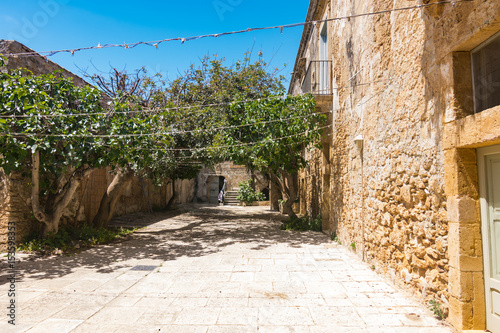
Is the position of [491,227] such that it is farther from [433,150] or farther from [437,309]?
[437,309]

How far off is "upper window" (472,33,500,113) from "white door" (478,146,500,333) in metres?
0.47

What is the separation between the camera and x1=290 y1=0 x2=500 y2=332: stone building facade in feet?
9.43

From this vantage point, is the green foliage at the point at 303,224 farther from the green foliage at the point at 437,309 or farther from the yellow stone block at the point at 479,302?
the yellow stone block at the point at 479,302

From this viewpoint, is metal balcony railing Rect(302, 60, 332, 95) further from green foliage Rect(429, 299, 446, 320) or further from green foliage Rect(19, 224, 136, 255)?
green foliage Rect(19, 224, 136, 255)

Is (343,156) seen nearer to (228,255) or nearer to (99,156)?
(228,255)

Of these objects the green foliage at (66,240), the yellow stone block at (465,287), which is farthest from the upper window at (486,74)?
the green foliage at (66,240)

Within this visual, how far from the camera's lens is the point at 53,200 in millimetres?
7426

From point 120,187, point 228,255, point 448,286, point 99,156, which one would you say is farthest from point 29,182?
point 448,286

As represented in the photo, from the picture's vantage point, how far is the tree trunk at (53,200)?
6645 millimetres

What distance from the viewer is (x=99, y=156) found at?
7.12 meters

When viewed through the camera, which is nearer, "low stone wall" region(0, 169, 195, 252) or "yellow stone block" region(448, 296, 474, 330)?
"yellow stone block" region(448, 296, 474, 330)

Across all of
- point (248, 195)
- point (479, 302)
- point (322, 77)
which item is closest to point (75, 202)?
point (322, 77)

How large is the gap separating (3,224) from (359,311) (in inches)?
288

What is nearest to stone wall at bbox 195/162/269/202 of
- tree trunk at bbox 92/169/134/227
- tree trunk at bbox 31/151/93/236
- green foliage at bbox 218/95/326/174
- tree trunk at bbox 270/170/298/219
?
tree trunk at bbox 270/170/298/219
